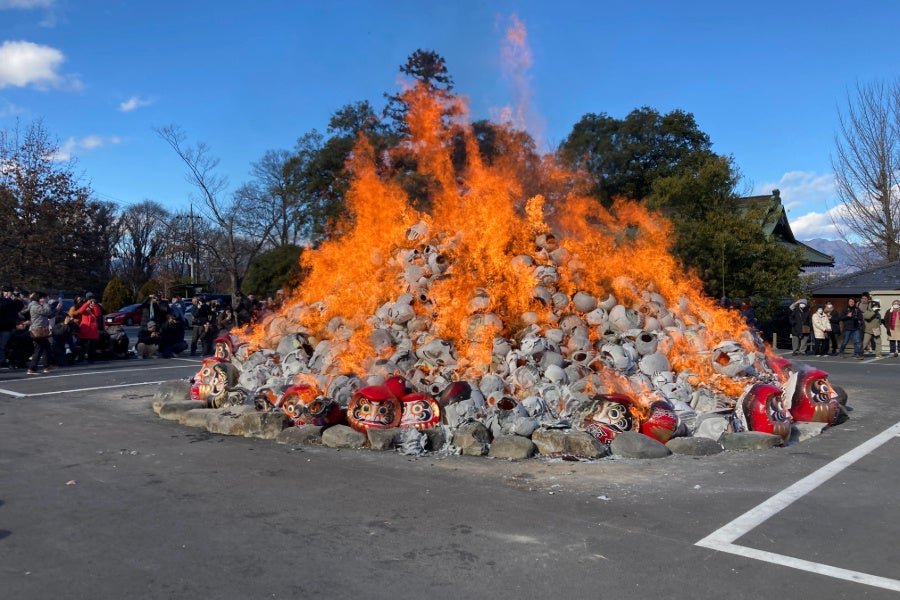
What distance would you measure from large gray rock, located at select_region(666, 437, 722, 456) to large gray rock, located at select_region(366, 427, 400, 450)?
10.1ft

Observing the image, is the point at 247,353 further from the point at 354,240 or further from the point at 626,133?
the point at 626,133

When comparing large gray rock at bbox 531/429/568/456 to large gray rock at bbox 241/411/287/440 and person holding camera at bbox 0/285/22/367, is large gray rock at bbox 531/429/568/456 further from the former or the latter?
person holding camera at bbox 0/285/22/367

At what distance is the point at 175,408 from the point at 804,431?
8334 millimetres

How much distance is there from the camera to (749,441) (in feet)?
24.7

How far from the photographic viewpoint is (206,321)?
18016 mm

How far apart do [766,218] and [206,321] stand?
17759 mm

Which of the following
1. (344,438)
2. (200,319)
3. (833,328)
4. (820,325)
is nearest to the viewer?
(344,438)

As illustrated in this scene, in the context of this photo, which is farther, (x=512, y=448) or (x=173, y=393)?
(x=173, y=393)

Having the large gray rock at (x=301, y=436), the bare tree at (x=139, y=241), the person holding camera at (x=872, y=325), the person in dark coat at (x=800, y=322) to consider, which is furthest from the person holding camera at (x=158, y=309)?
the bare tree at (x=139, y=241)

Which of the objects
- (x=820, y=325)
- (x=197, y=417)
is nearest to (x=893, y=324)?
(x=820, y=325)

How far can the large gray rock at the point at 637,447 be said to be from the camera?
7.20 meters

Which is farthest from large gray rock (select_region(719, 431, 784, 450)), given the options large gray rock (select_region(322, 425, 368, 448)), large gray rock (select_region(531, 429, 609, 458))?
large gray rock (select_region(322, 425, 368, 448))

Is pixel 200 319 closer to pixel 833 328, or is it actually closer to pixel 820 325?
pixel 820 325

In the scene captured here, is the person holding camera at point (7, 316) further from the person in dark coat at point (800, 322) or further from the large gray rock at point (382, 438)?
the person in dark coat at point (800, 322)
